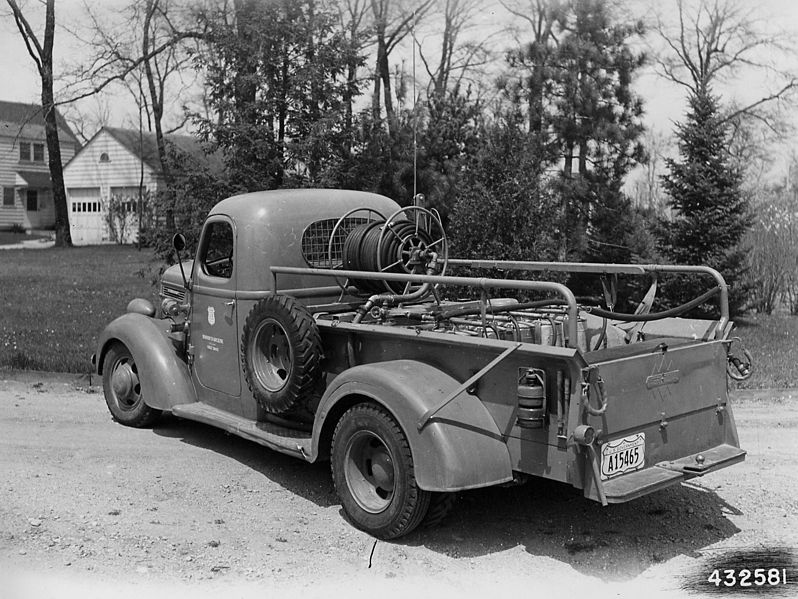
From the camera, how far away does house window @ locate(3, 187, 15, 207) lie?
44.5 metres

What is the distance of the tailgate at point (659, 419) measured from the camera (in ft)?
13.6

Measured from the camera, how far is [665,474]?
434cm

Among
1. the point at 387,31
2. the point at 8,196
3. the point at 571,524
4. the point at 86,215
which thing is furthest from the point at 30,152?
the point at 571,524

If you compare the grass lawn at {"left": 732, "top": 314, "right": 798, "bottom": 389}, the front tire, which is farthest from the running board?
the grass lawn at {"left": 732, "top": 314, "right": 798, "bottom": 389}

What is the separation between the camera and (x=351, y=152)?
11.3 m

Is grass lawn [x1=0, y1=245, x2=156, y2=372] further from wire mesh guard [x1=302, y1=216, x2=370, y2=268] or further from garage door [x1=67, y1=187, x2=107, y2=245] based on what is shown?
garage door [x1=67, y1=187, x2=107, y2=245]

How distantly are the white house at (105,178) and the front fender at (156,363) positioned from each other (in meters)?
31.1

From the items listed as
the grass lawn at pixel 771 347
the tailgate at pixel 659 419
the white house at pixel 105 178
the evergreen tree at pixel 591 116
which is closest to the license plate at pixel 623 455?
the tailgate at pixel 659 419

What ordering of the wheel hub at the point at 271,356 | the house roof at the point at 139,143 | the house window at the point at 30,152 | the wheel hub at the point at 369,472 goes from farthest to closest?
the house window at the point at 30,152 < the house roof at the point at 139,143 < the wheel hub at the point at 271,356 < the wheel hub at the point at 369,472

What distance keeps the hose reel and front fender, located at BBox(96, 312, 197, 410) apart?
1609 millimetres

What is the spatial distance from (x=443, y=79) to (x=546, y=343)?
15.6 meters

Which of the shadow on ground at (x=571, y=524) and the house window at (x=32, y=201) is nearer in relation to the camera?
the shadow on ground at (x=571, y=524)

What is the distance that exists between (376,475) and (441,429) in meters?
0.66

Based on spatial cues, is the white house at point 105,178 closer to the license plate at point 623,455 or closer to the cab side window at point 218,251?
the cab side window at point 218,251
